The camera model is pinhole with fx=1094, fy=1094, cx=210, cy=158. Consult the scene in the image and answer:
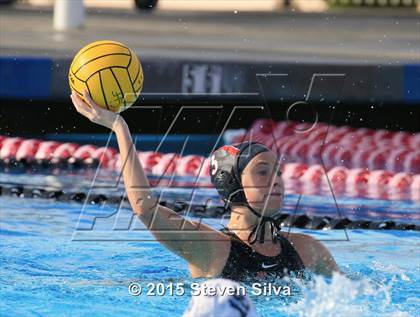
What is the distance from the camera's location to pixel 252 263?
3.57 meters

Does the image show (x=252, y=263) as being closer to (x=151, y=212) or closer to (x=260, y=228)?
(x=260, y=228)

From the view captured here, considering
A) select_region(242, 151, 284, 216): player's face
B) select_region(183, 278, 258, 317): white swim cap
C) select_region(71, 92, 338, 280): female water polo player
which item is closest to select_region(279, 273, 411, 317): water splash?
select_region(71, 92, 338, 280): female water polo player

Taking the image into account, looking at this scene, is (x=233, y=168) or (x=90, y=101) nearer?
(x=90, y=101)

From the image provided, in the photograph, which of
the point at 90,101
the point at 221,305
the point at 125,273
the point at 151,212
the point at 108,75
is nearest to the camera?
the point at 221,305

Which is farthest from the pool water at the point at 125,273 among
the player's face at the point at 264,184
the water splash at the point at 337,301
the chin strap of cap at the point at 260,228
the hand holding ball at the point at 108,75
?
the hand holding ball at the point at 108,75

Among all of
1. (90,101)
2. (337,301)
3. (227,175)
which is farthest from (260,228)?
(90,101)

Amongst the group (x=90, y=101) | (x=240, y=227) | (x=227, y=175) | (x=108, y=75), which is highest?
(x=90, y=101)

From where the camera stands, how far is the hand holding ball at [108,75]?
3.51 m

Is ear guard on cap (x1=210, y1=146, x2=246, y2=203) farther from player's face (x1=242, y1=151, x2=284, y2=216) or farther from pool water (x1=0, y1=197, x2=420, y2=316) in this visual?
pool water (x1=0, y1=197, x2=420, y2=316)

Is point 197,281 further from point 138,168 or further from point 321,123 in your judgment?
point 321,123

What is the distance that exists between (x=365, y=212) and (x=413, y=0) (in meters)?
11.8

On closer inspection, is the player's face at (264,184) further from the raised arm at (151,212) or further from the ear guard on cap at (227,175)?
the raised arm at (151,212)

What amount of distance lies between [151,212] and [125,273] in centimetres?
92

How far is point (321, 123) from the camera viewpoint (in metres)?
8.05
